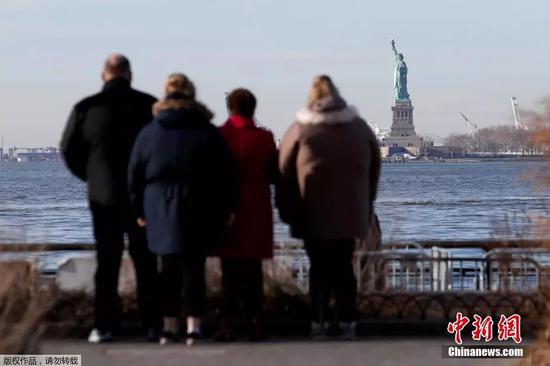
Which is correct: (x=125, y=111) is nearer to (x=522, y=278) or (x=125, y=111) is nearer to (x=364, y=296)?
(x=364, y=296)

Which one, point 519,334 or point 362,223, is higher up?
point 362,223

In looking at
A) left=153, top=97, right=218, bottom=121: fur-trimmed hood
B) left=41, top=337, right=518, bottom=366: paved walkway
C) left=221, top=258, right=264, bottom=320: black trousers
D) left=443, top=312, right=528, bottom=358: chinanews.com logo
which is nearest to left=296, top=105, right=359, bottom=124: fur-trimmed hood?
left=153, top=97, right=218, bottom=121: fur-trimmed hood

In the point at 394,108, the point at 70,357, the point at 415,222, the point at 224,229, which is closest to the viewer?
the point at 70,357

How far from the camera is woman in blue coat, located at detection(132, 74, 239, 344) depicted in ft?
28.9

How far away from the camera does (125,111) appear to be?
9.24 m

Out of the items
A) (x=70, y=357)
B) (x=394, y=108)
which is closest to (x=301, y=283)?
(x=70, y=357)

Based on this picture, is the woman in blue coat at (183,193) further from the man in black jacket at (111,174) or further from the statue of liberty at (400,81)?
the statue of liberty at (400,81)

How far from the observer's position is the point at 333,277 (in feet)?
30.6

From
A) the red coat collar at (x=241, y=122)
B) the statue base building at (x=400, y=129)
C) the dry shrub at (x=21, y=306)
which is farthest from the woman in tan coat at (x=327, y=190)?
the statue base building at (x=400, y=129)

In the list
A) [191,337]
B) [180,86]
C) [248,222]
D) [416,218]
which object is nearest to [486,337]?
[248,222]

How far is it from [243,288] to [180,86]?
143 centimetres

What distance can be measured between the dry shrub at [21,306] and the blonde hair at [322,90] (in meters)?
2.25

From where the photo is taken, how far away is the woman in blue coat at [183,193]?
8.82 metres

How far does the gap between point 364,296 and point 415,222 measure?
31.7 m
